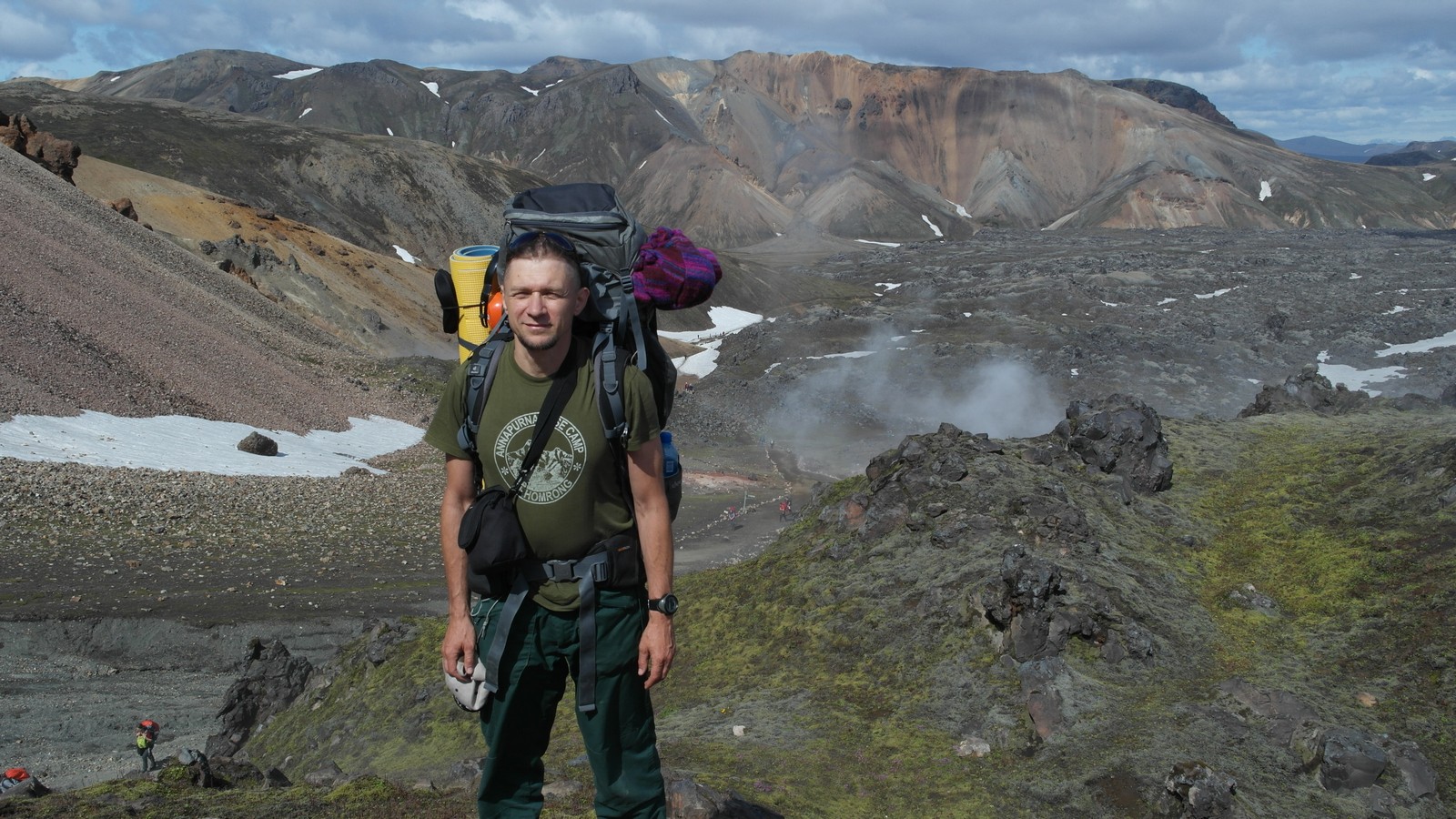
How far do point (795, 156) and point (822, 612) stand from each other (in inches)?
6940

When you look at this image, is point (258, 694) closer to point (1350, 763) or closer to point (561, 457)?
point (561, 457)

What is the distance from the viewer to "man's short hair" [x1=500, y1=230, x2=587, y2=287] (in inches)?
165

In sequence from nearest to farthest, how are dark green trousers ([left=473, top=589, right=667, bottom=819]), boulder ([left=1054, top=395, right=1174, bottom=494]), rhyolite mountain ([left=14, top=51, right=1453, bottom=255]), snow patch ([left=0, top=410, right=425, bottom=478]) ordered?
1. dark green trousers ([left=473, top=589, right=667, bottom=819])
2. boulder ([left=1054, top=395, right=1174, bottom=494])
3. snow patch ([left=0, top=410, right=425, bottom=478])
4. rhyolite mountain ([left=14, top=51, right=1453, bottom=255])

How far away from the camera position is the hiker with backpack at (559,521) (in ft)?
13.6

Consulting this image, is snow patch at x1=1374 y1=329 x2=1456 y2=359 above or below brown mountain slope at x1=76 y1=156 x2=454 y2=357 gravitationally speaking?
below

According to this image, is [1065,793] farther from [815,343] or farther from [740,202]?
[740,202]

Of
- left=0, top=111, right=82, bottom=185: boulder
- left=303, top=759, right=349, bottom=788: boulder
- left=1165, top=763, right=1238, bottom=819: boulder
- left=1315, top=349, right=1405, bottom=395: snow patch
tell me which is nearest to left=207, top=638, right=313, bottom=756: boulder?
left=303, top=759, right=349, bottom=788: boulder

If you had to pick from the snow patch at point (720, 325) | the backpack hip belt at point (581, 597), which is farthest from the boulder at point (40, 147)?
the backpack hip belt at point (581, 597)

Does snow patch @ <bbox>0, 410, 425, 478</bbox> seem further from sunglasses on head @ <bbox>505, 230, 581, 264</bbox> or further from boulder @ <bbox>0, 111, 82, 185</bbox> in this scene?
boulder @ <bbox>0, 111, 82, 185</bbox>

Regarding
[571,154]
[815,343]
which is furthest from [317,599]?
[571,154]

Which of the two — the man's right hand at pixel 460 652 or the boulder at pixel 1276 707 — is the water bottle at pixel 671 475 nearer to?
the man's right hand at pixel 460 652

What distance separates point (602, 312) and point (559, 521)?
91cm

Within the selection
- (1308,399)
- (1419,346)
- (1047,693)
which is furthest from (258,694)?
(1419,346)

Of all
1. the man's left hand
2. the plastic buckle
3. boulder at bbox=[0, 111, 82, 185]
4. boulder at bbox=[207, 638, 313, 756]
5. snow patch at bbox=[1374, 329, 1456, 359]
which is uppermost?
boulder at bbox=[0, 111, 82, 185]
